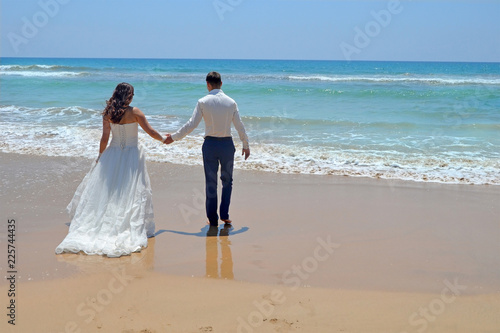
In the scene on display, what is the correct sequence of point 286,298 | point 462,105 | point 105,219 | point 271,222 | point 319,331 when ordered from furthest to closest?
point 462,105 → point 271,222 → point 105,219 → point 286,298 → point 319,331

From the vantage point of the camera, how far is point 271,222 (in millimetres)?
5523

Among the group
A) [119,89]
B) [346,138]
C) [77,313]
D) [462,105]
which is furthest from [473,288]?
[462,105]

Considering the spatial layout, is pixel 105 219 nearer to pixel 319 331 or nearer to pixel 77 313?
pixel 77 313

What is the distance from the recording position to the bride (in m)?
4.61

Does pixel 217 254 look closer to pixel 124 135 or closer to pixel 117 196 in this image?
pixel 117 196

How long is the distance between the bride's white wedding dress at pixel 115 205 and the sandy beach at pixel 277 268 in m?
0.17

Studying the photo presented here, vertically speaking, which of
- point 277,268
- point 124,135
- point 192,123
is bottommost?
point 277,268

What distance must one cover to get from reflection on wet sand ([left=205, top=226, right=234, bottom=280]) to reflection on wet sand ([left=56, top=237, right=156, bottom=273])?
1.76 ft

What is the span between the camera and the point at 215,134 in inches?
207

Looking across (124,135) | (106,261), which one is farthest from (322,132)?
(106,261)

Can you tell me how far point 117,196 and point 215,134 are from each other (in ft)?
4.05

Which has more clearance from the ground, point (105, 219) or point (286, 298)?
point (105, 219)

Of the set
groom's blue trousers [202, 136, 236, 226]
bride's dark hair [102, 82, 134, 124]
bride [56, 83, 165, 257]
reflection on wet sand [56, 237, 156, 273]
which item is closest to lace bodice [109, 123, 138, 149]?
bride [56, 83, 165, 257]

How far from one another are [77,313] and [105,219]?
4.69 ft
